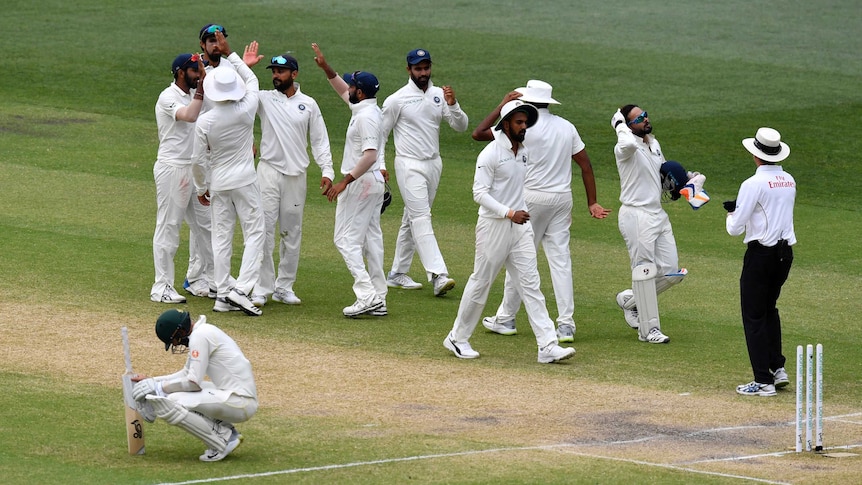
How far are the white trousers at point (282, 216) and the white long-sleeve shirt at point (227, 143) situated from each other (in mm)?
403

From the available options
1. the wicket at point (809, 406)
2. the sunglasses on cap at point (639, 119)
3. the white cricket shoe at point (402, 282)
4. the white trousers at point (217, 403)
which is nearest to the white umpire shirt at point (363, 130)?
the white cricket shoe at point (402, 282)

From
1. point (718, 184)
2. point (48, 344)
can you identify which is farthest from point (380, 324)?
point (718, 184)

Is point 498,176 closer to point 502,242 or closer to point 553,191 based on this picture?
point 502,242

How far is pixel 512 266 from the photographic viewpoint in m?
12.5

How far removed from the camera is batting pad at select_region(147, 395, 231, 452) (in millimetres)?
9141

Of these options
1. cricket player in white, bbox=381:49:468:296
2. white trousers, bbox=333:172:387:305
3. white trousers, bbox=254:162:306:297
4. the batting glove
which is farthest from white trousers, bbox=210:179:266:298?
the batting glove

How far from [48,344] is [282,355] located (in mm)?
2176

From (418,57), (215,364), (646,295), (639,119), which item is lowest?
(646,295)

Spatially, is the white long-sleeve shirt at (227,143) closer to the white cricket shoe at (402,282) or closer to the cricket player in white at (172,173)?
the cricket player in white at (172,173)

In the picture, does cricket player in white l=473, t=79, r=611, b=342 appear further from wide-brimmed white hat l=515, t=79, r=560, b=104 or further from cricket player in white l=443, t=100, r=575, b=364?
cricket player in white l=443, t=100, r=575, b=364

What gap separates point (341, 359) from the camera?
12367mm

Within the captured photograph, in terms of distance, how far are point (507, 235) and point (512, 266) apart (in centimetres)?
35

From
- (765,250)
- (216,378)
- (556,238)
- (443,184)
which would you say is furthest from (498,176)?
(443,184)

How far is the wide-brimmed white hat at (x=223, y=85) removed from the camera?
44.4 ft
